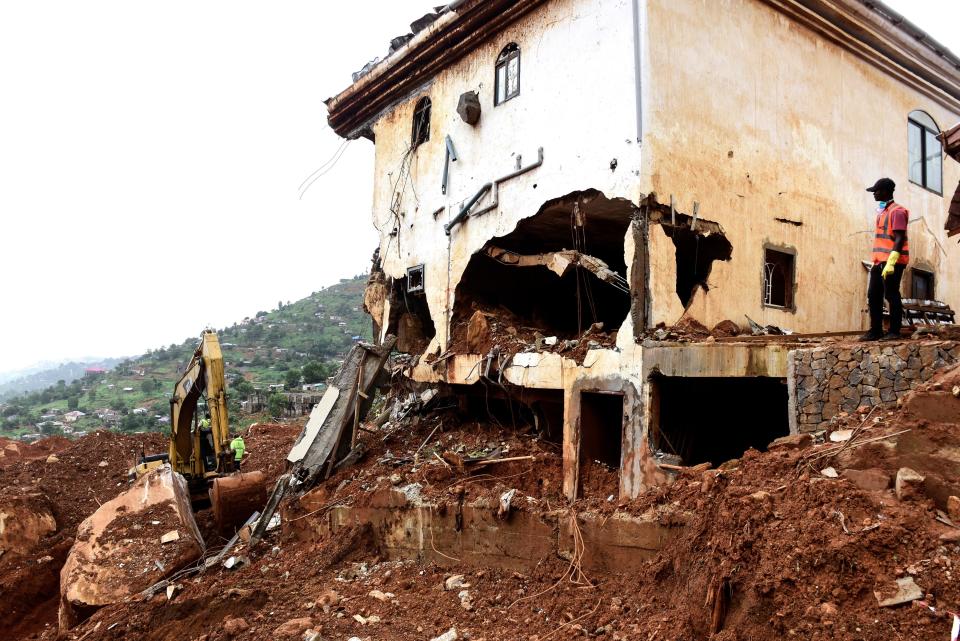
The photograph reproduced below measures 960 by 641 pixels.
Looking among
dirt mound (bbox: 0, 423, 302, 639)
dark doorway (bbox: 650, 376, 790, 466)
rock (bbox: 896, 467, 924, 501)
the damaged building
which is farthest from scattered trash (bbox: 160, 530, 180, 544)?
rock (bbox: 896, 467, 924, 501)

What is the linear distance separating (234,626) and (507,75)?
322 inches

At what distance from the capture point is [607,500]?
7.84 metres

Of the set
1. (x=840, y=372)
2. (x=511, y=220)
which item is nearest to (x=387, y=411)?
(x=511, y=220)

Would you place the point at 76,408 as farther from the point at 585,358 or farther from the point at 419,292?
the point at 585,358

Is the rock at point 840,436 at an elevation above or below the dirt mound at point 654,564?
above

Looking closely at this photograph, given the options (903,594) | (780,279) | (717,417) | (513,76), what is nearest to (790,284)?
(780,279)

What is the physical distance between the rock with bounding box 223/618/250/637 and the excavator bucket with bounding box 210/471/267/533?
351 cm

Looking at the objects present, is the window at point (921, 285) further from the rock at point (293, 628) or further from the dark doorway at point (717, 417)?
the rock at point (293, 628)

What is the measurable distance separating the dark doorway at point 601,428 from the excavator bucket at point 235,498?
541 centimetres

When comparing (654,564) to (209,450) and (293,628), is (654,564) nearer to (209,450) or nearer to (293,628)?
(293,628)

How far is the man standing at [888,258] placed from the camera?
623 cm

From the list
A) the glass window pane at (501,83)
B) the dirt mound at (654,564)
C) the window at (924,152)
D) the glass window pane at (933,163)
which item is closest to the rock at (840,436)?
the dirt mound at (654,564)

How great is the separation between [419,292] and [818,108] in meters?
7.19

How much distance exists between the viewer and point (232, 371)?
36906mm
